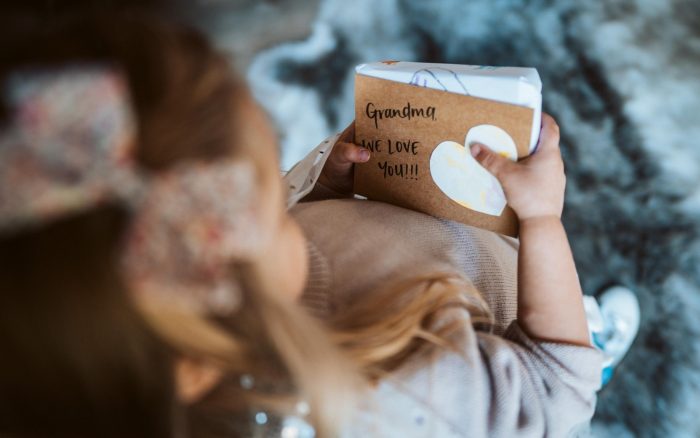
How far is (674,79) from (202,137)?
91 cm

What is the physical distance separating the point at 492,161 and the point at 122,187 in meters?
0.39

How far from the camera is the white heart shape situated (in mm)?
636

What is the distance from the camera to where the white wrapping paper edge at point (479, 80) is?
1.95 feet

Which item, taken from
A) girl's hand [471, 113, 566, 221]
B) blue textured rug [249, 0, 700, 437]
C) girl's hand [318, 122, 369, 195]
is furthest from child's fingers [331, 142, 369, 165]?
blue textured rug [249, 0, 700, 437]

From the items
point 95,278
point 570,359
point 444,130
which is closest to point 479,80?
point 444,130

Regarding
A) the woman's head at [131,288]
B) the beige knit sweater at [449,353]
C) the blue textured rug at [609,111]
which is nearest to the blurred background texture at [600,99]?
the blue textured rug at [609,111]

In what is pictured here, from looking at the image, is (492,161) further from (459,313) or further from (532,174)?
(459,313)

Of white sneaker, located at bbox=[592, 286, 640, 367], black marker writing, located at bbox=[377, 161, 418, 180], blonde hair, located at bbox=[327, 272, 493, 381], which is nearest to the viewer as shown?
blonde hair, located at bbox=[327, 272, 493, 381]

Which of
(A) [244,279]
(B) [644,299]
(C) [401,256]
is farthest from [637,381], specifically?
(A) [244,279]

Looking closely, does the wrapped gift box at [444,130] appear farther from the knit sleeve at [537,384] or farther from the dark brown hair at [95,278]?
the dark brown hair at [95,278]

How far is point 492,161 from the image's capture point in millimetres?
641

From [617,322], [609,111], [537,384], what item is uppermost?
[609,111]

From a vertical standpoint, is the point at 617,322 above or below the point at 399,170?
below

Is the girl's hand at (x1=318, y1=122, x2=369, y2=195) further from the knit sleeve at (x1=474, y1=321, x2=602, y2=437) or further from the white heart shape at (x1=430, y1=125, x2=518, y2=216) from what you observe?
the knit sleeve at (x1=474, y1=321, x2=602, y2=437)
